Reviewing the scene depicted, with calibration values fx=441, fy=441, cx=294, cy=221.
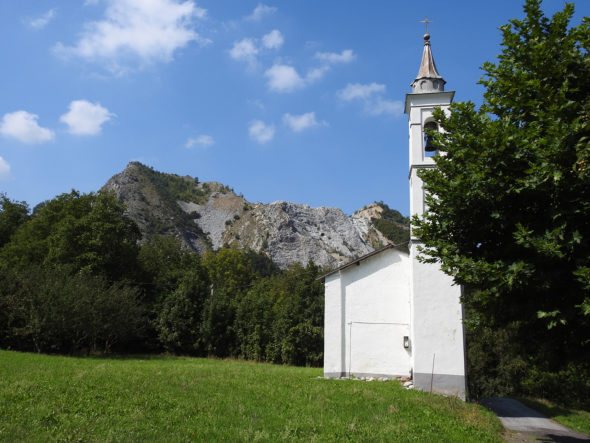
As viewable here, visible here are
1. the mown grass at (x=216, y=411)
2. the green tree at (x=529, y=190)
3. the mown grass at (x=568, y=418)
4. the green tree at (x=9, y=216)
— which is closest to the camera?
the green tree at (x=529, y=190)

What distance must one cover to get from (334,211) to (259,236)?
3674 centimetres

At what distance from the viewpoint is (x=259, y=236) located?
134 m


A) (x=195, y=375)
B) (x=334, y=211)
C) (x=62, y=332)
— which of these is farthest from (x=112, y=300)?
(x=334, y=211)

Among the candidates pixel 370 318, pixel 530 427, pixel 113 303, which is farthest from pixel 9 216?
pixel 530 427

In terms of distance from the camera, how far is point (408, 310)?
18688 mm

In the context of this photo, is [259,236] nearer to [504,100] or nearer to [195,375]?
[195,375]

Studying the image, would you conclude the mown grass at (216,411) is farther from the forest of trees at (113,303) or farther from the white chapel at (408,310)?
the forest of trees at (113,303)

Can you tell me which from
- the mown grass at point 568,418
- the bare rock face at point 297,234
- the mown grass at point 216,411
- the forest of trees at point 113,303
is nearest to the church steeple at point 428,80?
the mown grass at point 216,411

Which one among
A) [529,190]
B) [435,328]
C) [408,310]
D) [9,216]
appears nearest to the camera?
[529,190]

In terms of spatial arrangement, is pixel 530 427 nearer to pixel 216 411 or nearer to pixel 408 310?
pixel 408 310

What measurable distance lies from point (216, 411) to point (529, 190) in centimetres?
794

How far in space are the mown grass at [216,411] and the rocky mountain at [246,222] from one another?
4136 inches

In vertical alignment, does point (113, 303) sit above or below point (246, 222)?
below

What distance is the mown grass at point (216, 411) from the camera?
819cm
